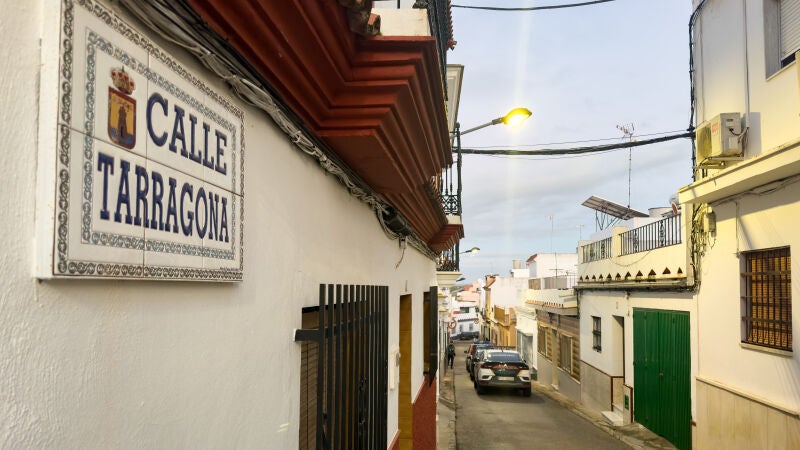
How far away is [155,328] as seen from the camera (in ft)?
5.01

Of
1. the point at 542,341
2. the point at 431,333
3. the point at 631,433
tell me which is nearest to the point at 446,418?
the point at 631,433

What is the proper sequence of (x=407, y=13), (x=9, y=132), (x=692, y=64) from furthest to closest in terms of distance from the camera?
(x=692, y=64) < (x=407, y=13) < (x=9, y=132)

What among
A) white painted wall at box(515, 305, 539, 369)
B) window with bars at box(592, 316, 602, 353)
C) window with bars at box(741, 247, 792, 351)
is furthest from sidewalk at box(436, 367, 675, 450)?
white painted wall at box(515, 305, 539, 369)

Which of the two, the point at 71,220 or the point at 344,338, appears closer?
the point at 71,220

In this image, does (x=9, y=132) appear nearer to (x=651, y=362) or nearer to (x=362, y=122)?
(x=362, y=122)

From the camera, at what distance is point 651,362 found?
1316 centimetres

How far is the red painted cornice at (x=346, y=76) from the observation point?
2076 millimetres

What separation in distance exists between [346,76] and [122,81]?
1.53m

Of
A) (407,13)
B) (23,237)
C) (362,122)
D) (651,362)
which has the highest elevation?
(407,13)

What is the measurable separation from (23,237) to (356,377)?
2576 mm

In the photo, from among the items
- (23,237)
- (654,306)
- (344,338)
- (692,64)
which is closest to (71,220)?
(23,237)

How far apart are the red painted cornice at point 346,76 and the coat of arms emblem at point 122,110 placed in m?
0.48

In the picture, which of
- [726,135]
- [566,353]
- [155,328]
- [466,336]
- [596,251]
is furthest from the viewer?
[466,336]

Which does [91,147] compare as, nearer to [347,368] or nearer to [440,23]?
[347,368]
